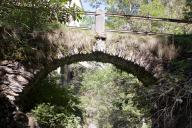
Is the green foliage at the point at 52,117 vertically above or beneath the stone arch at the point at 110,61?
beneath

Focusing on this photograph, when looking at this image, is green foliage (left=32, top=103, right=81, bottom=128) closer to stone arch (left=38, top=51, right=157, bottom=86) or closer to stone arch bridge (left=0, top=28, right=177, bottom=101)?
stone arch (left=38, top=51, right=157, bottom=86)

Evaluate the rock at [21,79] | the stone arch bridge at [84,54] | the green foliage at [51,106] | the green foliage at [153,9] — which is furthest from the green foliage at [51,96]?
the green foliage at [153,9]

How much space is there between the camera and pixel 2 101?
9.49 metres

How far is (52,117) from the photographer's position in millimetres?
13102

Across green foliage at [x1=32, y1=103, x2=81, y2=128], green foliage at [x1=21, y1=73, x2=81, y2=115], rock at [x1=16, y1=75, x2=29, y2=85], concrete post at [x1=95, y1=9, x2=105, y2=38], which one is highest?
concrete post at [x1=95, y1=9, x2=105, y2=38]

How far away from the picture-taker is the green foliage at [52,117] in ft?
42.6

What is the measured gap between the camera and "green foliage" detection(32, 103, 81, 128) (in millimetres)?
12992

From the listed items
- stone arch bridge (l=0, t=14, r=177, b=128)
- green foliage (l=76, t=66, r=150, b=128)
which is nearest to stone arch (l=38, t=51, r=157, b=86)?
stone arch bridge (l=0, t=14, r=177, b=128)

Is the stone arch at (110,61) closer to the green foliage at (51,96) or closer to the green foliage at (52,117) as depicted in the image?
the green foliage at (51,96)

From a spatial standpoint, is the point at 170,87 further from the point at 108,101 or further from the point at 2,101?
the point at 108,101

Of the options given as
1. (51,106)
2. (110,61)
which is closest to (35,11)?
(110,61)

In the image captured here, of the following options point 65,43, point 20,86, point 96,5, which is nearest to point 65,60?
point 65,43

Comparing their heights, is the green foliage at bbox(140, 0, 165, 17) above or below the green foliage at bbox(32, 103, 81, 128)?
above

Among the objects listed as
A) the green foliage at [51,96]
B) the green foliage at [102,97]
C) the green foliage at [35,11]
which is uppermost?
the green foliage at [35,11]
